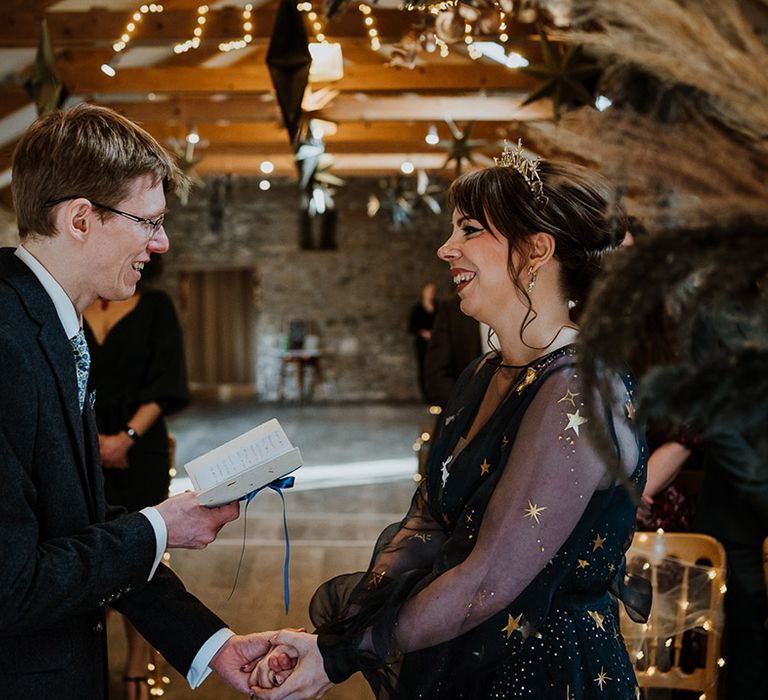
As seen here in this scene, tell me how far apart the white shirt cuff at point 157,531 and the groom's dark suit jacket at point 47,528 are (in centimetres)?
1

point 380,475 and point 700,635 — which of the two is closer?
point 700,635

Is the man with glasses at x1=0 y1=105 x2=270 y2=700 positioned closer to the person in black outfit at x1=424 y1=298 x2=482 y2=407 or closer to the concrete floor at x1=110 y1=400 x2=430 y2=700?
the concrete floor at x1=110 y1=400 x2=430 y2=700

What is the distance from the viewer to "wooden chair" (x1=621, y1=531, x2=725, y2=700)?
242cm

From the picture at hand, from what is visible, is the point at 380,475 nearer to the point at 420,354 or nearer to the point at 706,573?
the point at 420,354

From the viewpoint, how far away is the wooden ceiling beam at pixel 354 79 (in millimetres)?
7711

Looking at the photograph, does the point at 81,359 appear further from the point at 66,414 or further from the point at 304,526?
the point at 304,526

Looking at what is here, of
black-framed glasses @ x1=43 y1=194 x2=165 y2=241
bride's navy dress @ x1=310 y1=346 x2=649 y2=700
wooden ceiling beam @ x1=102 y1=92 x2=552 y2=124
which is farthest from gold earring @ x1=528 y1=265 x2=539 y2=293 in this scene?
wooden ceiling beam @ x1=102 y1=92 x2=552 y2=124

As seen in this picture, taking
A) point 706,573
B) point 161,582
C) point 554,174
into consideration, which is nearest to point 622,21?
point 554,174

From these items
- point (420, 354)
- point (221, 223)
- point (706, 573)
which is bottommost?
point (420, 354)

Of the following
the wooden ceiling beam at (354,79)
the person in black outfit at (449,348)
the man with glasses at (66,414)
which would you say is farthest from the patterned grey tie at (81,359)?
the wooden ceiling beam at (354,79)

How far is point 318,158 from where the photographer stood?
7.75m

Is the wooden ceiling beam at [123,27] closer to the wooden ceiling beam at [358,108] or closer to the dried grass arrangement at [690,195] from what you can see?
the wooden ceiling beam at [358,108]

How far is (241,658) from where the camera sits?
1.82m

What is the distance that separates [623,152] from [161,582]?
1366 millimetres
